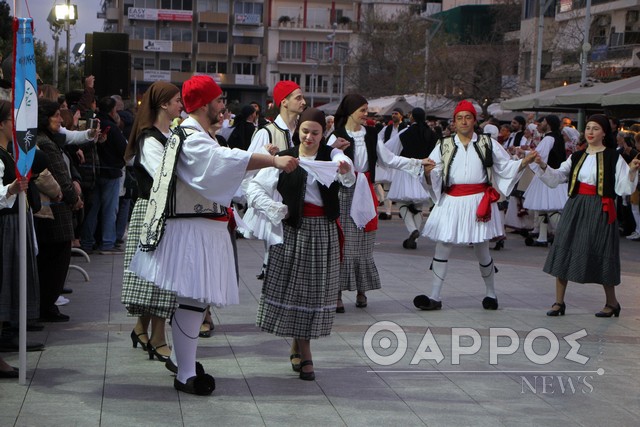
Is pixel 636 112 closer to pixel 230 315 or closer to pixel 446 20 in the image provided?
pixel 230 315

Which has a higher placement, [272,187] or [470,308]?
[272,187]

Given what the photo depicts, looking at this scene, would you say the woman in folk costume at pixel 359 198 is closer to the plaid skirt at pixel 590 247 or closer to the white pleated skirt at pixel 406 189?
the plaid skirt at pixel 590 247

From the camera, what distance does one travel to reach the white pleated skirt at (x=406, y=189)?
16562 mm

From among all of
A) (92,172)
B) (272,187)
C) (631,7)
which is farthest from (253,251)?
(631,7)

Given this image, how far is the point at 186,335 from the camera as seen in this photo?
21.5 ft

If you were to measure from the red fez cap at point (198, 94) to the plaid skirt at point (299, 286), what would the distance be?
112cm

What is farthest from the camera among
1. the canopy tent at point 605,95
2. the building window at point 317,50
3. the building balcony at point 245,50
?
the building window at point 317,50

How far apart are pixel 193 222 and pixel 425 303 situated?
13.4 ft

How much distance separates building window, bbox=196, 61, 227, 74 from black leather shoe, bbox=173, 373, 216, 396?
88075 millimetres

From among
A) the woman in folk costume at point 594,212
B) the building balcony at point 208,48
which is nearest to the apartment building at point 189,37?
the building balcony at point 208,48

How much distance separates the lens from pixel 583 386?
23.6 ft

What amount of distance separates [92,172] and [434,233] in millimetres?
4477

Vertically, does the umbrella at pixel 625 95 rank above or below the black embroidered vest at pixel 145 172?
above

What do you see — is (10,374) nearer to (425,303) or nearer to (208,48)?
(425,303)
